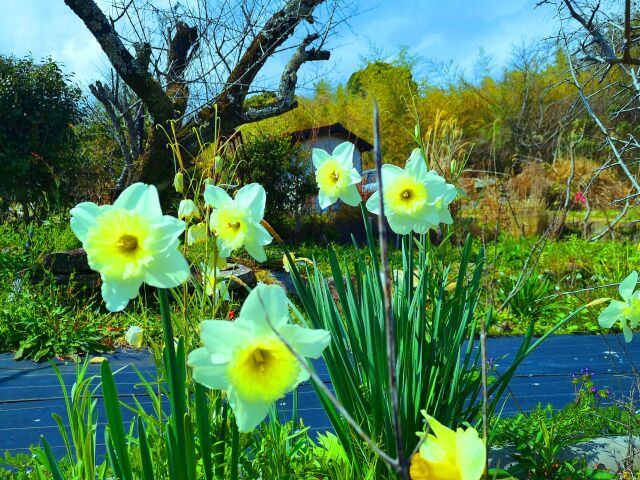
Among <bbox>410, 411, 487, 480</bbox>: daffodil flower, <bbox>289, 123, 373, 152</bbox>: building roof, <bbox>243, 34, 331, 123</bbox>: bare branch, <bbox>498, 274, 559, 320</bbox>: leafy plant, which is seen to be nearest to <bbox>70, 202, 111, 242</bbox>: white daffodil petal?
<bbox>410, 411, 487, 480</bbox>: daffodil flower

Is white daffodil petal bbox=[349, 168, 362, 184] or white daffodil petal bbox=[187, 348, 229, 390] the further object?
white daffodil petal bbox=[349, 168, 362, 184]

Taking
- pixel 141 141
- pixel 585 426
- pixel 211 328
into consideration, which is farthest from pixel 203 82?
pixel 211 328

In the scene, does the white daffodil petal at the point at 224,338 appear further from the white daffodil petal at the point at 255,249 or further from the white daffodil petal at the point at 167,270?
the white daffodil petal at the point at 255,249

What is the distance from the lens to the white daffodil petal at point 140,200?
858 millimetres

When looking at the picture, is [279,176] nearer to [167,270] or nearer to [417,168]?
[417,168]

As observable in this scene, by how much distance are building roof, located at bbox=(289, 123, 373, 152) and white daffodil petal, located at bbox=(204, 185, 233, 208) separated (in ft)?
27.0

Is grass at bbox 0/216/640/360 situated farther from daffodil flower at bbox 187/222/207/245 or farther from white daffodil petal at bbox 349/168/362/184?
daffodil flower at bbox 187/222/207/245

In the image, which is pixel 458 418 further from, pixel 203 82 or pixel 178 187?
pixel 203 82

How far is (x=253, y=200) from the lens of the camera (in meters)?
1.09

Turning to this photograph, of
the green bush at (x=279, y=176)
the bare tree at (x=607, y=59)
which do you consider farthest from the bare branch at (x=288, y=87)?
the bare tree at (x=607, y=59)

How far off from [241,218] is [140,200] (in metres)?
0.24

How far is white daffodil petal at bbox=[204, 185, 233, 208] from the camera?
1.11 meters

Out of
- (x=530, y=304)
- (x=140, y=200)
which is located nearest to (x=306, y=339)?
(x=140, y=200)

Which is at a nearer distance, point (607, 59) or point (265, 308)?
point (265, 308)
